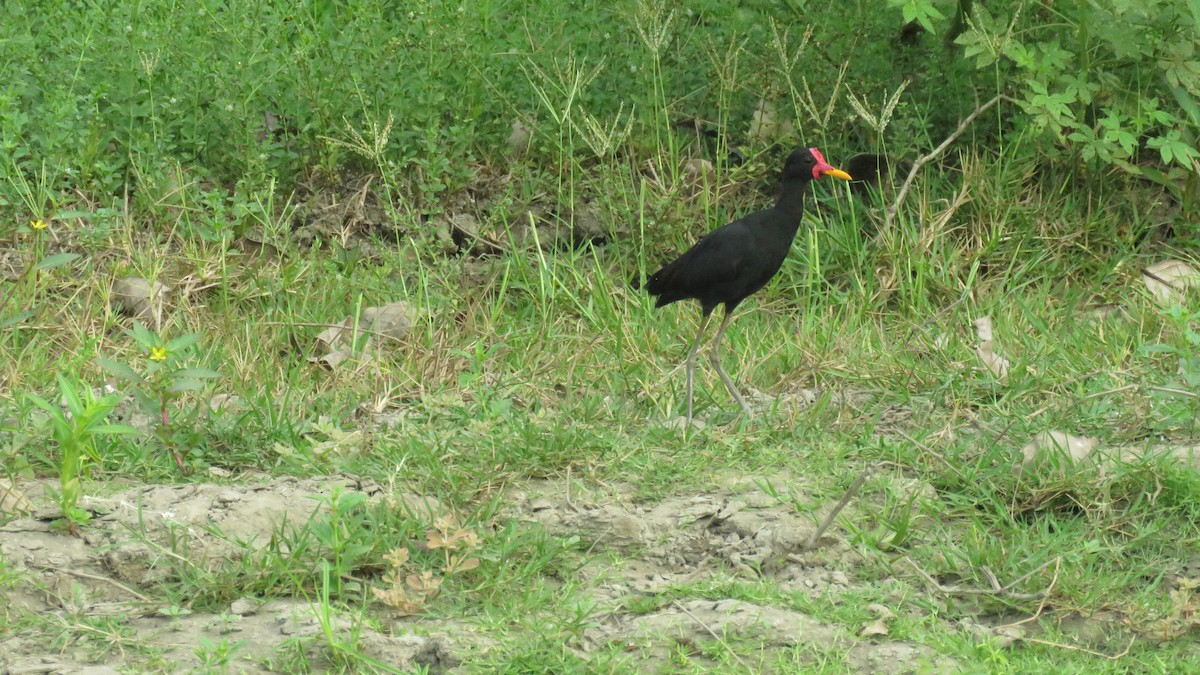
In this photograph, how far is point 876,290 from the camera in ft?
18.5

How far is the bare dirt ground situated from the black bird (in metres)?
0.87

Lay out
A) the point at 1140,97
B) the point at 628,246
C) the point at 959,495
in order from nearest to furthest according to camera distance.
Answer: the point at 959,495, the point at 1140,97, the point at 628,246

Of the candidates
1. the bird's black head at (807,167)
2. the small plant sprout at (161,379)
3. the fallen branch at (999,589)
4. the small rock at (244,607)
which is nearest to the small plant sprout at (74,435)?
the small plant sprout at (161,379)

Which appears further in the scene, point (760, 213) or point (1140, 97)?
point (1140, 97)

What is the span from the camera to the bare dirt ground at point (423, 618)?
3.23 metres

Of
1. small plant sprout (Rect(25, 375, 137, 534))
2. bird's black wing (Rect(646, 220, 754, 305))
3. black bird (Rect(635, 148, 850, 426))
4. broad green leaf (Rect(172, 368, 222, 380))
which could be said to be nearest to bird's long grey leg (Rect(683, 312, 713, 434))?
black bird (Rect(635, 148, 850, 426))

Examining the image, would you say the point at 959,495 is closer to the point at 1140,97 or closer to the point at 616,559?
the point at 616,559

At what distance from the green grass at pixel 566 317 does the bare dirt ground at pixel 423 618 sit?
0.14 ft

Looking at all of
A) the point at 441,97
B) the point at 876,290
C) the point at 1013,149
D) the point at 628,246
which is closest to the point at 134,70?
the point at 441,97

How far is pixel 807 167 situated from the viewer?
194 inches

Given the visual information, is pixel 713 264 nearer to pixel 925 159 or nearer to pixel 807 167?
pixel 807 167

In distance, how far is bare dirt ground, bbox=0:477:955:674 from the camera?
10.6 feet

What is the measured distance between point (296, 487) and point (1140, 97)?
11.8ft

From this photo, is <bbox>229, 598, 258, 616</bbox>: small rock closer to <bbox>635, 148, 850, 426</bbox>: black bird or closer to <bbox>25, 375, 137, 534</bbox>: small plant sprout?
<bbox>25, 375, 137, 534</bbox>: small plant sprout
